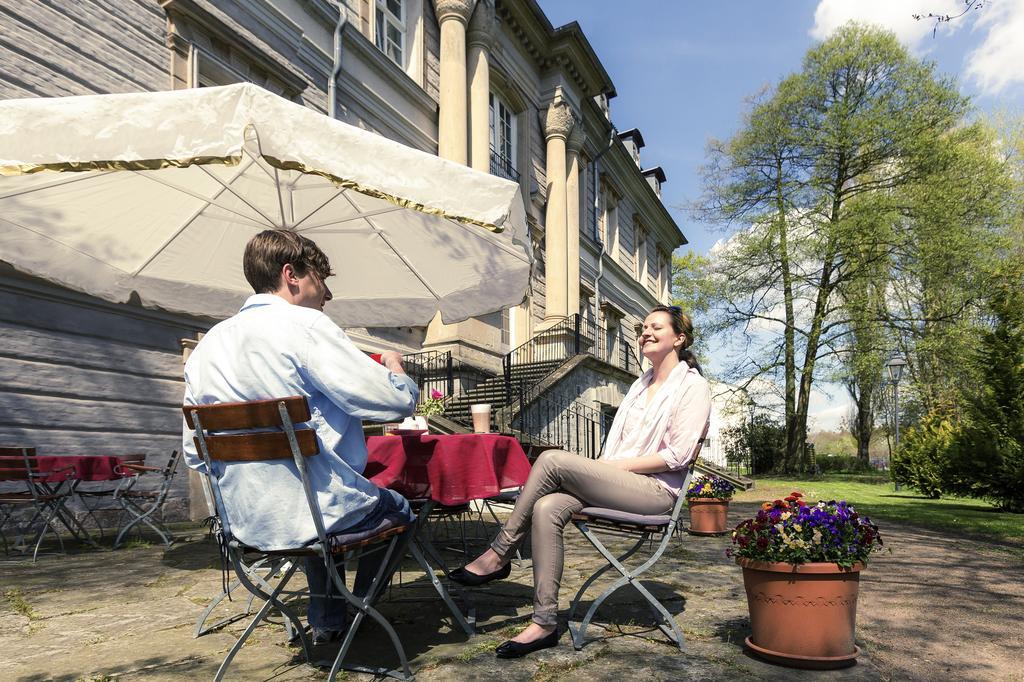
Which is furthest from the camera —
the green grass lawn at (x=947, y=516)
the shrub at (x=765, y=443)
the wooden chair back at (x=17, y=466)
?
the shrub at (x=765, y=443)

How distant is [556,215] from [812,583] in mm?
16213

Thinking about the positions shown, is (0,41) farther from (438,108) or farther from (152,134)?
(438,108)

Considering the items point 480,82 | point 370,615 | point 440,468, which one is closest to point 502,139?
point 480,82

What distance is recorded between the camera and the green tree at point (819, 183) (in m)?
19.7

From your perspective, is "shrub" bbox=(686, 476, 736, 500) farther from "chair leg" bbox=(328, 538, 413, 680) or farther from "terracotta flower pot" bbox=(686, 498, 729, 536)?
"chair leg" bbox=(328, 538, 413, 680)

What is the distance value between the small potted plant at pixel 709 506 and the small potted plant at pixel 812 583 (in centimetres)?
412

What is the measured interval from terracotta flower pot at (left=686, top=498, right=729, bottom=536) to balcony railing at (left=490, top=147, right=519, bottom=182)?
10.5m

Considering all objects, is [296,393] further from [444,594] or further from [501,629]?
[501,629]

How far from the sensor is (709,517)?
22.2ft

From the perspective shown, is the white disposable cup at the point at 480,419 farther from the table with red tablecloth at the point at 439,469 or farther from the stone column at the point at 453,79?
the stone column at the point at 453,79

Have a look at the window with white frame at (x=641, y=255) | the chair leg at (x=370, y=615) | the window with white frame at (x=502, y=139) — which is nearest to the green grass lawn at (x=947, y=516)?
the chair leg at (x=370, y=615)

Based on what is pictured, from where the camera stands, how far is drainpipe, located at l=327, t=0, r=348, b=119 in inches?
416

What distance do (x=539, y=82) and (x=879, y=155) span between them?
10.7m

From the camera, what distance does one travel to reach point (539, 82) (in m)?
18.9
